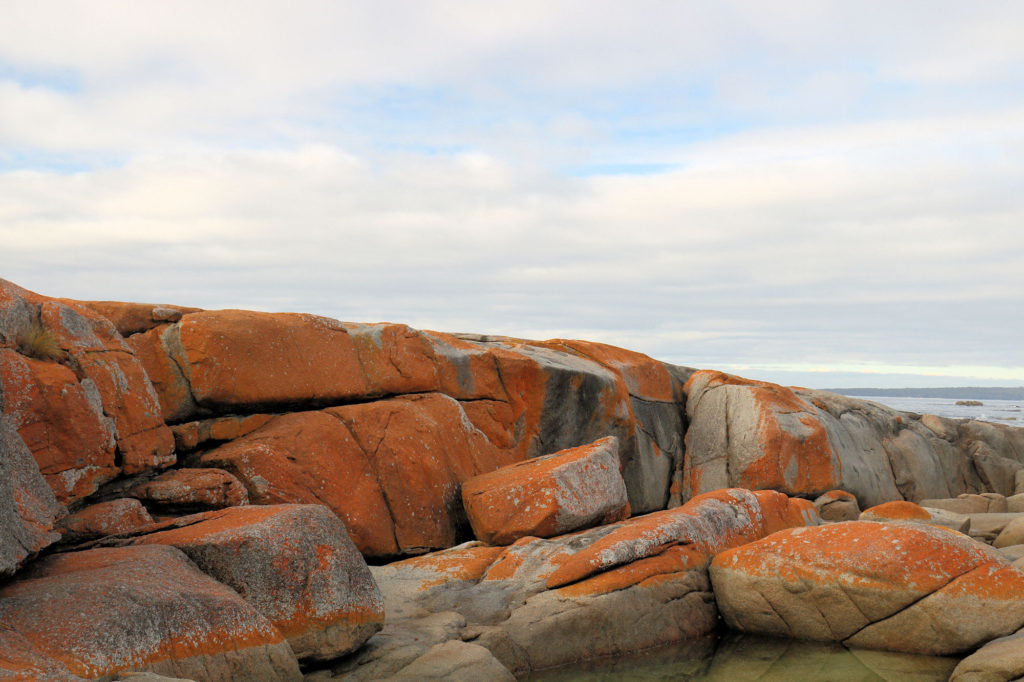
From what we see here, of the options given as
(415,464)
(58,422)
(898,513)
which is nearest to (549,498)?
(415,464)

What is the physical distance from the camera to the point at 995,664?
26.7 feet

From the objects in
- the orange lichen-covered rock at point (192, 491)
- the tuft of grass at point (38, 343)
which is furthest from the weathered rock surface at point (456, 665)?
the tuft of grass at point (38, 343)

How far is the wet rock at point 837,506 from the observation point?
1744cm

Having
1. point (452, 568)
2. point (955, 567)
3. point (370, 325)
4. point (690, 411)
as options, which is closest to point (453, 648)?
point (452, 568)

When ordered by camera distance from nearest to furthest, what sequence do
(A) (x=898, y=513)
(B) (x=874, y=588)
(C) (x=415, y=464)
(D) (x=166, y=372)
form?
1. (B) (x=874, y=588)
2. (D) (x=166, y=372)
3. (C) (x=415, y=464)
4. (A) (x=898, y=513)

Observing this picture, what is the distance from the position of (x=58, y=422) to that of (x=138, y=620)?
3206 millimetres

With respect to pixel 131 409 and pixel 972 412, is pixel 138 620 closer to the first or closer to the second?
pixel 131 409

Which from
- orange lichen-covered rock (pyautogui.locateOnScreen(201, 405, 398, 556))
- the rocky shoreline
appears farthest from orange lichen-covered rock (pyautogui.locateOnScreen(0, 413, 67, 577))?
orange lichen-covered rock (pyautogui.locateOnScreen(201, 405, 398, 556))

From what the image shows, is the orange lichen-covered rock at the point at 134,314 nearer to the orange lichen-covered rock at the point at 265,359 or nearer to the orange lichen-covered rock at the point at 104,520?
the orange lichen-covered rock at the point at 265,359

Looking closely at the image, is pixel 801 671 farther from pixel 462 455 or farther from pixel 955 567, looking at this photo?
pixel 462 455

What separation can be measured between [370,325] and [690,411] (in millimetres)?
9582

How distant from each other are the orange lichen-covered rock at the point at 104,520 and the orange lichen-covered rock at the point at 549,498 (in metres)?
4.63

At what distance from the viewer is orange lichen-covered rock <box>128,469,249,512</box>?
33.1 feet

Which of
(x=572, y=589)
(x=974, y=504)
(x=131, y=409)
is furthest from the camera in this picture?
(x=974, y=504)
